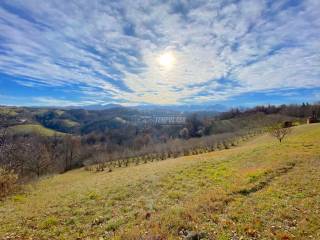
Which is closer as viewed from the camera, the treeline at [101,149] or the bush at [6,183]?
the bush at [6,183]

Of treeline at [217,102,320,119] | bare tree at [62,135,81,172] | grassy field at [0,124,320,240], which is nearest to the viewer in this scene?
grassy field at [0,124,320,240]

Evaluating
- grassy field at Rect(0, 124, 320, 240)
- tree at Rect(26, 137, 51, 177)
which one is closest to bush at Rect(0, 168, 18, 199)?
grassy field at Rect(0, 124, 320, 240)

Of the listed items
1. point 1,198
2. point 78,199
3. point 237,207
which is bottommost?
point 1,198

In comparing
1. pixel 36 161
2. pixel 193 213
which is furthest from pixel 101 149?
pixel 193 213

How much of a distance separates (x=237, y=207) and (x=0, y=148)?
26.3 meters

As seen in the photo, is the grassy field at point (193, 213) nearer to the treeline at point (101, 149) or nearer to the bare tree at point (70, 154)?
the treeline at point (101, 149)

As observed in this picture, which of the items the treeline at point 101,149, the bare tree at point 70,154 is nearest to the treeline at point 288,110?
the treeline at point 101,149

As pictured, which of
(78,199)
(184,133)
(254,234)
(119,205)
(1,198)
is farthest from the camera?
(184,133)

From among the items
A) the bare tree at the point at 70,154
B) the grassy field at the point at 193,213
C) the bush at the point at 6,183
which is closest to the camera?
the grassy field at the point at 193,213

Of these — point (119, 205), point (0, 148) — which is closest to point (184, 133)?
point (0, 148)

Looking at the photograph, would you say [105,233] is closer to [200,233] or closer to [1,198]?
[200,233]

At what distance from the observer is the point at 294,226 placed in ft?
24.7

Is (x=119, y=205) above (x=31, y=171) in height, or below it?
above

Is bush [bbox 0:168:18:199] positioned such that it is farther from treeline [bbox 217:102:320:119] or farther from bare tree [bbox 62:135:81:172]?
treeline [bbox 217:102:320:119]
